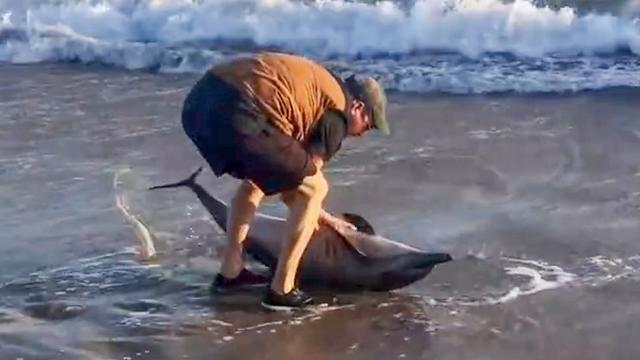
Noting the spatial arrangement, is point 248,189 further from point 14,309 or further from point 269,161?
point 14,309

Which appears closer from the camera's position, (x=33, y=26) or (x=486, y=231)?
(x=486, y=231)

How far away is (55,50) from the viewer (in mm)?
16391

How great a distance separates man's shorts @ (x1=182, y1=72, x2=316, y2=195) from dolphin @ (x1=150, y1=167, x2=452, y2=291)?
1.98 feet

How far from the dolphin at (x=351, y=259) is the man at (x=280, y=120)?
1.00ft

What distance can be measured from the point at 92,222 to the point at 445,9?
907 centimetres

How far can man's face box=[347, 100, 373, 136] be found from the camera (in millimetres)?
6559

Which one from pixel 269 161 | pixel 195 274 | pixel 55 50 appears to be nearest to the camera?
pixel 269 161

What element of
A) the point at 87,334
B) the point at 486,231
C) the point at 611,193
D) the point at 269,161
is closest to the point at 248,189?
Answer: the point at 269,161

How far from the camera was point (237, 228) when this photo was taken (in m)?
7.07

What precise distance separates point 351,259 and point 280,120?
912 millimetres

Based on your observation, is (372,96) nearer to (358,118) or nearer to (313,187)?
(358,118)

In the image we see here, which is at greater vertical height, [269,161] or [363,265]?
[269,161]

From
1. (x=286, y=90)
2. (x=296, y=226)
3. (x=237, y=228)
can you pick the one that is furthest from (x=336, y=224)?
(x=286, y=90)

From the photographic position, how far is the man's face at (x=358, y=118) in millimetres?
6559
